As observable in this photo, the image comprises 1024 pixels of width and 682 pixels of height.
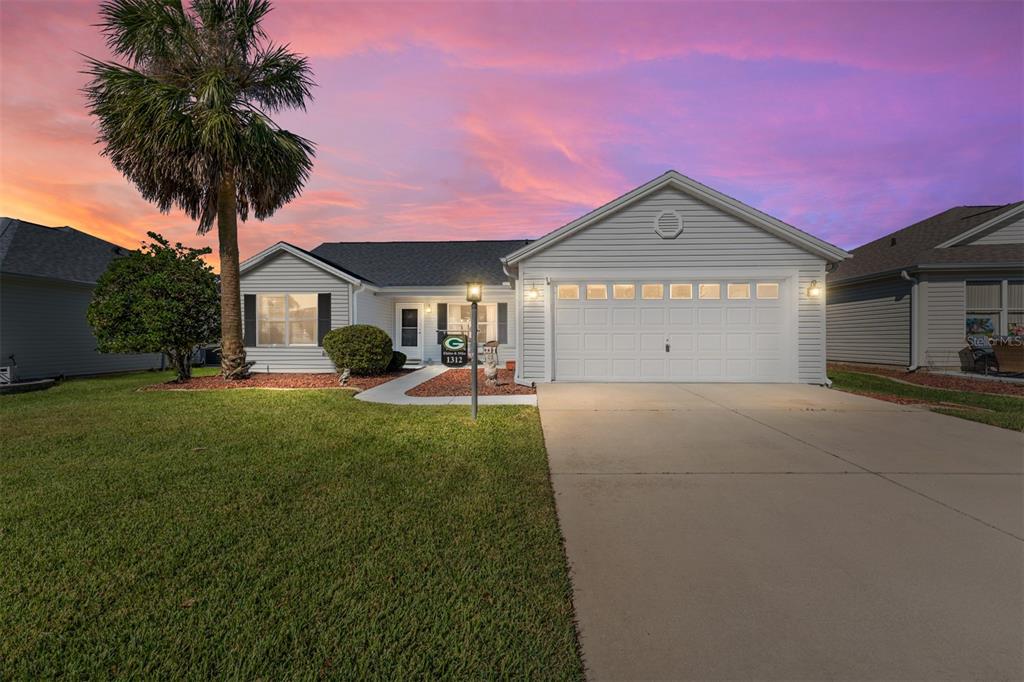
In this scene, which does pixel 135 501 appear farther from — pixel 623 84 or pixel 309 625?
pixel 623 84

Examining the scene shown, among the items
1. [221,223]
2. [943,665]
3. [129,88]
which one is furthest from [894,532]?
[129,88]

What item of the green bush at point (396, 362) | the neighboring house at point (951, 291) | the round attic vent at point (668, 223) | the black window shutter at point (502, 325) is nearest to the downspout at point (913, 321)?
the neighboring house at point (951, 291)

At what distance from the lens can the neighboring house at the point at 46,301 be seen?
12.7 meters

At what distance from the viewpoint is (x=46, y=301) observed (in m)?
13.6

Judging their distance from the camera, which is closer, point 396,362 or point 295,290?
point 295,290

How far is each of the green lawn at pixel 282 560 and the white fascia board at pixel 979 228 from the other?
16791mm

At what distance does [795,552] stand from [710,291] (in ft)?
30.2

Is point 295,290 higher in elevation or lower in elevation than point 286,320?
higher

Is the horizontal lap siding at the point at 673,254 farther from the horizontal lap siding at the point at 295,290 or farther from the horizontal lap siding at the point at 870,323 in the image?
the horizontal lap siding at the point at 295,290

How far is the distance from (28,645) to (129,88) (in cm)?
1338

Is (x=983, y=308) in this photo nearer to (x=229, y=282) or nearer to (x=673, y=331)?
(x=673, y=331)

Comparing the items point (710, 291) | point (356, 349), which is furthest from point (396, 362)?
point (710, 291)

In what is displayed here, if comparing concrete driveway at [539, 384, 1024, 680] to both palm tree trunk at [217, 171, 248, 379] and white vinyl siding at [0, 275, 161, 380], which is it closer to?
palm tree trunk at [217, 171, 248, 379]

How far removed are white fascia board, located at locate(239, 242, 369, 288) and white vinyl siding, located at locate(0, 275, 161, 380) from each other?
226 inches
